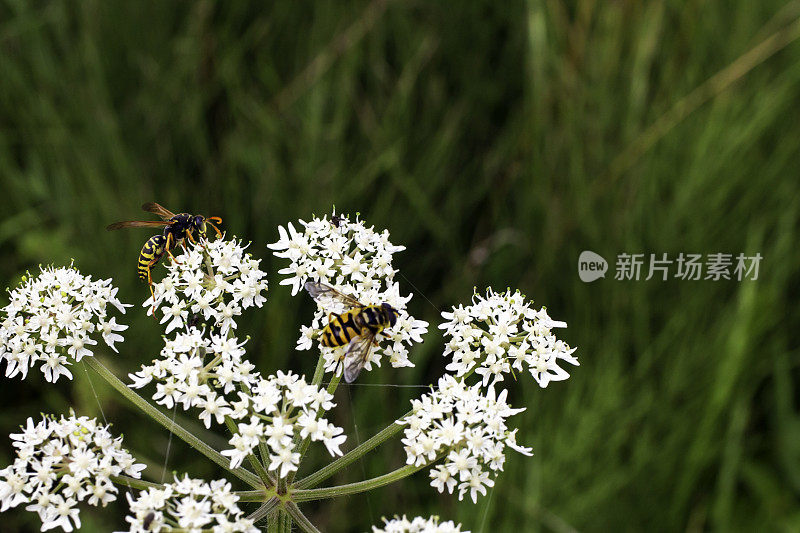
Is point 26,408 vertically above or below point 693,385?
below

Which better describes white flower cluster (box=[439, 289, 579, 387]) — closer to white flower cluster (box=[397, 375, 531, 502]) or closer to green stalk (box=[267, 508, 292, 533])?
white flower cluster (box=[397, 375, 531, 502])

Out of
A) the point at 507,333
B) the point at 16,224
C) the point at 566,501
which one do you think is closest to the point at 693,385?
the point at 566,501

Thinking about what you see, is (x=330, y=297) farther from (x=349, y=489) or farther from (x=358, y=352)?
(x=349, y=489)

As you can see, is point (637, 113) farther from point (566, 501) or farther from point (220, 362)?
point (220, 362)

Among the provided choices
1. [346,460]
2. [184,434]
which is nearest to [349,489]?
[346,460]

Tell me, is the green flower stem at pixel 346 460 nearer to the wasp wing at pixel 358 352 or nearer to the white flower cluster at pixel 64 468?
the wasp wing at pixel 358 352

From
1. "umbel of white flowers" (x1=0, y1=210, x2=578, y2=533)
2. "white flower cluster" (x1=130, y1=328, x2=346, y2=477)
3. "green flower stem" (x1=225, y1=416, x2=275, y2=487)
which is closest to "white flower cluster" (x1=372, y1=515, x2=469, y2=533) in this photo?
"umbel of white flowers" (x1=0, y1=210, x2=578, y2=533)
